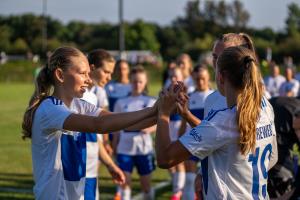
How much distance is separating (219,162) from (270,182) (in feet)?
6.47

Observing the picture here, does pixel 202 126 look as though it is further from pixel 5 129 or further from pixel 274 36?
pixel 274 36

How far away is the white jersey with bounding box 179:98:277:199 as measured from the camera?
2854mm

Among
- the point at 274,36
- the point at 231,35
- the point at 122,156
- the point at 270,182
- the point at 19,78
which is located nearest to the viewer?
the point at 231,35

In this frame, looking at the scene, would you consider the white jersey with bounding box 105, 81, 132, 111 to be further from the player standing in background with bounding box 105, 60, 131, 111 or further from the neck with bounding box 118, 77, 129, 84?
the neck with bounding box 118, 77, 129, 84

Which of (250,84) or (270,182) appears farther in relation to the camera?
(270,182)

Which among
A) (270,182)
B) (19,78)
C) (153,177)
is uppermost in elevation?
(270,182)

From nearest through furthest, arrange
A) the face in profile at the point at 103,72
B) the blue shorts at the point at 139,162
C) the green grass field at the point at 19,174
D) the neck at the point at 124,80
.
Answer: the face in profile at the point at 103,72 < the blue shorts at the point at 139,162 < the green grass field at the point at 19,174 < the neck at the point at 124,80

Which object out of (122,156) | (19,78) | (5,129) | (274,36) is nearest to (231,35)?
(122,156)

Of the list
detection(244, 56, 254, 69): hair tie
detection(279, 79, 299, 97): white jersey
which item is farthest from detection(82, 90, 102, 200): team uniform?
detection(279, 79, 299, 97): white jersey

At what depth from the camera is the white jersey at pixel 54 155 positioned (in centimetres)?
315

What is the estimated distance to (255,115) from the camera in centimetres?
286

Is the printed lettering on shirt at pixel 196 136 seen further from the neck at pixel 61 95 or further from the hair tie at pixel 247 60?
the neck at pixel 61 95

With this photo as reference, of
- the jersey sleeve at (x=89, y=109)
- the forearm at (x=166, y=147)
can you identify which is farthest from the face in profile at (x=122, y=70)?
the forearm at (x=166, y=147)

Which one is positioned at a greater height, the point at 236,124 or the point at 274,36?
the point at 236,124
